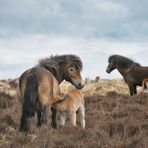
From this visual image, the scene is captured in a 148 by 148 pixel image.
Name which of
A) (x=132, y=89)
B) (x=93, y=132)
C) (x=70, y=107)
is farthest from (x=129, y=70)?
(x=93, y=132)

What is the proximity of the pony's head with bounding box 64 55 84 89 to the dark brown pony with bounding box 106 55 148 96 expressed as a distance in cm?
935

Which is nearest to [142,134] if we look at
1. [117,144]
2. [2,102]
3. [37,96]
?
[117,144]

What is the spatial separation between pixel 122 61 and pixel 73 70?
1039 cm

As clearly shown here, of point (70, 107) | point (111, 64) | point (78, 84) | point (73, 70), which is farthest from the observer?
point (111, 64)

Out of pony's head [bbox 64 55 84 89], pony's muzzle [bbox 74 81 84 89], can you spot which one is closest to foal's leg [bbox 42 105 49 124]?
pony's head [bbox 64 55 84 89]

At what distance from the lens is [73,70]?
1327 cm

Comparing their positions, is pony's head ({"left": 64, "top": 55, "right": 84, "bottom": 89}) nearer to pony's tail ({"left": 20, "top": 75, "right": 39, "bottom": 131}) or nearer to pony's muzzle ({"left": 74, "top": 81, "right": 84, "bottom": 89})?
pony's muzzle ({"left": 74, "top": 81, "right": 84, "bottom": 89})

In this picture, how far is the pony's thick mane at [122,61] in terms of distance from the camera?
75.8 ft

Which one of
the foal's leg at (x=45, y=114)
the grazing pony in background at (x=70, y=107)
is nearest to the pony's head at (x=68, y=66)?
the grazing pony in background at (x=70, y=107)

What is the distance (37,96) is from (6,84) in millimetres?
16772

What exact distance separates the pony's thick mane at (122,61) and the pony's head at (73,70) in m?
10.0

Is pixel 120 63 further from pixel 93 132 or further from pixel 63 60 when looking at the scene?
pixel 93 132

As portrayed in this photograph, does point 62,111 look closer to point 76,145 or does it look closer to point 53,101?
point 53,101

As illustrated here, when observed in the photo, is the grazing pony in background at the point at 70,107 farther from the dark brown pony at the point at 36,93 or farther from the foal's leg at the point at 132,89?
the foal's leg at the point at 132,89
